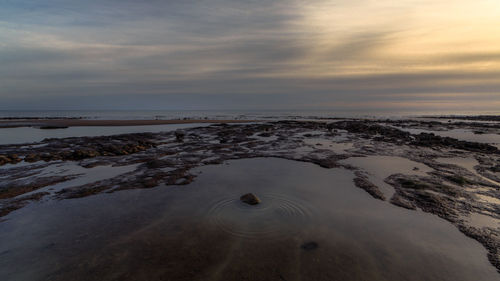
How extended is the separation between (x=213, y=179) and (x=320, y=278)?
23.0ft

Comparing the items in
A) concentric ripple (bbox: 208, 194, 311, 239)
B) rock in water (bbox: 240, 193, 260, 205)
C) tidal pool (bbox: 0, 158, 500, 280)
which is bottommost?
tidal pool (bbox: 0, 158, 500, 280)

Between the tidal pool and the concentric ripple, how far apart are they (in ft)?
0.11

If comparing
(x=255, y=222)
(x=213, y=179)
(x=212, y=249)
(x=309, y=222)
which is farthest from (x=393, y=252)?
(x=213, y=179)

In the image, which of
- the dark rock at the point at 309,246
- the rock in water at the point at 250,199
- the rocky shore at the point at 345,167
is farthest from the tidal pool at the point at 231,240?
the rocky shore at the point at 345,167

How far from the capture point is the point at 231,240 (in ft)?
17.0

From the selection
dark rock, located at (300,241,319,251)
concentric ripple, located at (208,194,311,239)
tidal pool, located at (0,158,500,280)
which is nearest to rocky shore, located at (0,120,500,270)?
tidal pool, located at (0,158,500,280)

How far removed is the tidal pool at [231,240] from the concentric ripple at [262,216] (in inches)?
1.3

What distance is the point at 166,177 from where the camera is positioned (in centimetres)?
1035

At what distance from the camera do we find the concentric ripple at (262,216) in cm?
558

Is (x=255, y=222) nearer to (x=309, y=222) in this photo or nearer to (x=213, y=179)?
(x=309, y=222)

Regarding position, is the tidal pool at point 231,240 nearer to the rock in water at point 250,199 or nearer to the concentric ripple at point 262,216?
the concentric ripple at point 262,216

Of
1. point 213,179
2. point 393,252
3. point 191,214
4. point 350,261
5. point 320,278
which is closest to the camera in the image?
point 320,278

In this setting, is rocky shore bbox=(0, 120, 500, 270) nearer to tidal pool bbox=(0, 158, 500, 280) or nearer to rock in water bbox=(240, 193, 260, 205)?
tidal pool bbox=(0, 158, 500, 280)

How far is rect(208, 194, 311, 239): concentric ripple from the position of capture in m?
5.58
